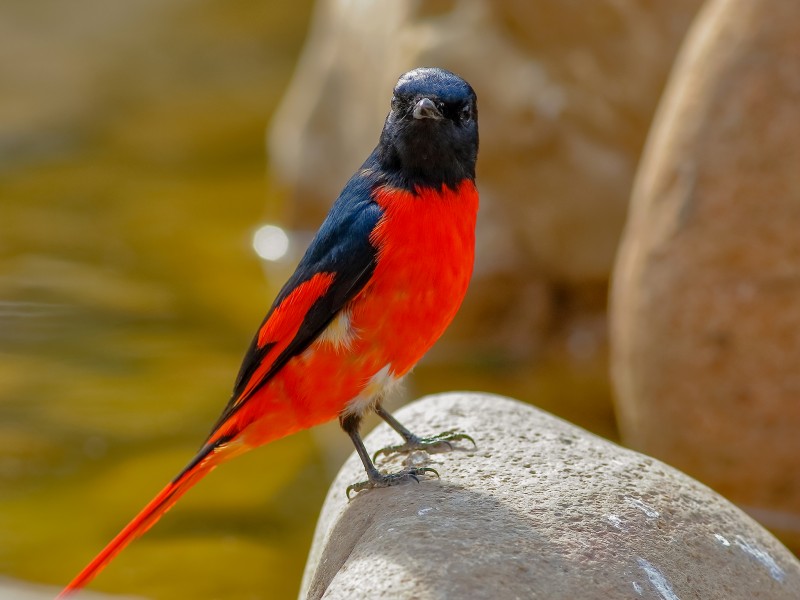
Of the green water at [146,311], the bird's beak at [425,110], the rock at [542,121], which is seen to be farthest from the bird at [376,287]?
the rock at [542,121]

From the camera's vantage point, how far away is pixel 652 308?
5918 mm

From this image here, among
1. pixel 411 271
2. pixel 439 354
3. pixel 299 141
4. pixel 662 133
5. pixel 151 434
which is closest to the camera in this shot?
pixel 411 271

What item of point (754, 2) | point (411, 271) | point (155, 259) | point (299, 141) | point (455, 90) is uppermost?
point (299, 141)

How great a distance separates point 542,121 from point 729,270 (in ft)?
7.82

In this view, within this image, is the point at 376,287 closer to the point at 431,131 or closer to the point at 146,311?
the point at 431,131

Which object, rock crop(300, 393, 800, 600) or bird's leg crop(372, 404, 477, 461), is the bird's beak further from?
rock crop(300, 393, 800, 600)

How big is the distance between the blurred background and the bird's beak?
114 inches

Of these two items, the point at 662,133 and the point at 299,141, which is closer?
the point at 662,133

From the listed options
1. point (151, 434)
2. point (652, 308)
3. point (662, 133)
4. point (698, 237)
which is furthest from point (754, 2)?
point (151, 434)

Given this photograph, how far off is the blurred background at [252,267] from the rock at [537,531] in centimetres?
194

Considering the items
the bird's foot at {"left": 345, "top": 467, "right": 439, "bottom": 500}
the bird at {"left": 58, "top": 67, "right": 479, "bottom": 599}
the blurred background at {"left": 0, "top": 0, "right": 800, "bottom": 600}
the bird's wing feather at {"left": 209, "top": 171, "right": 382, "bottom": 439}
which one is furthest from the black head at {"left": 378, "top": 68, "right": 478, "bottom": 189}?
the blurred background at {"left": 0, "top": 0, "right": 800, "bottom": 600}

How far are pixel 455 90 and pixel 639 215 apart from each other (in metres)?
2.53

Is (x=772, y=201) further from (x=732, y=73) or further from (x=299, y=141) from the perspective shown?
(x=299, y=141)

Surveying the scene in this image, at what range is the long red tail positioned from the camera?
3969 mm
